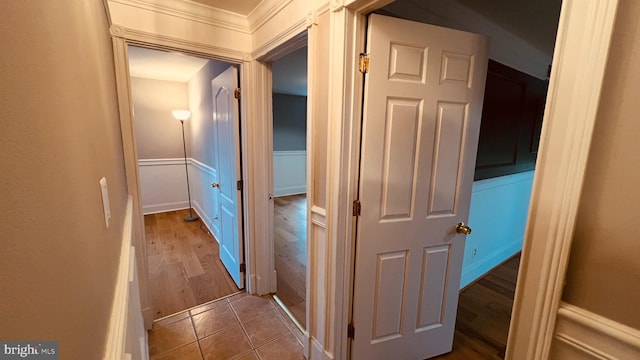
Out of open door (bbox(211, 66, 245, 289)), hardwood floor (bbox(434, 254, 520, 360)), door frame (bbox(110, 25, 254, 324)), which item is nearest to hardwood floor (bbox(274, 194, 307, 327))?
open door (bbox(211, 66, 245, 289))

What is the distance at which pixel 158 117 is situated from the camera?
4.56 meters

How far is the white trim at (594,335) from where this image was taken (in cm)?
60

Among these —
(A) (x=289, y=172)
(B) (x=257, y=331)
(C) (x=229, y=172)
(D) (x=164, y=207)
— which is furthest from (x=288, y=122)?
(B) (x=257, y=331)

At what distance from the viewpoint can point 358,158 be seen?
1.39 meters

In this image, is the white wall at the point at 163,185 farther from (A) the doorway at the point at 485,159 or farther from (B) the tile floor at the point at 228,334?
(A) the doorway at the point at 485,159

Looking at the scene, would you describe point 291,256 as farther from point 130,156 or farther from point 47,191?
point 47,191

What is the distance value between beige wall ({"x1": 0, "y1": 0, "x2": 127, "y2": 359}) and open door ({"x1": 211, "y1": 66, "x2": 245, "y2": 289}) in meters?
1.65

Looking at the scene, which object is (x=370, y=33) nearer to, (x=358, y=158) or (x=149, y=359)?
(x=358, y=158)

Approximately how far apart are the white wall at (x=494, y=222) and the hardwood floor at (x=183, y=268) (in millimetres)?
2283

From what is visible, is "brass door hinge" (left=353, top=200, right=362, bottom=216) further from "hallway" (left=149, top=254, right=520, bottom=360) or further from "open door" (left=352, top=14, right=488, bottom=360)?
"hallway" (left=149, top=254, right=520, bottom=360)

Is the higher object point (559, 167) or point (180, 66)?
point (180, 66)

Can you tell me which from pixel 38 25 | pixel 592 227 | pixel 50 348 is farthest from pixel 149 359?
pixel 592 227

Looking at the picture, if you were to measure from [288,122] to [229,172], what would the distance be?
3.93 metres

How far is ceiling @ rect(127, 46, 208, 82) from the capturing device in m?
3.14
